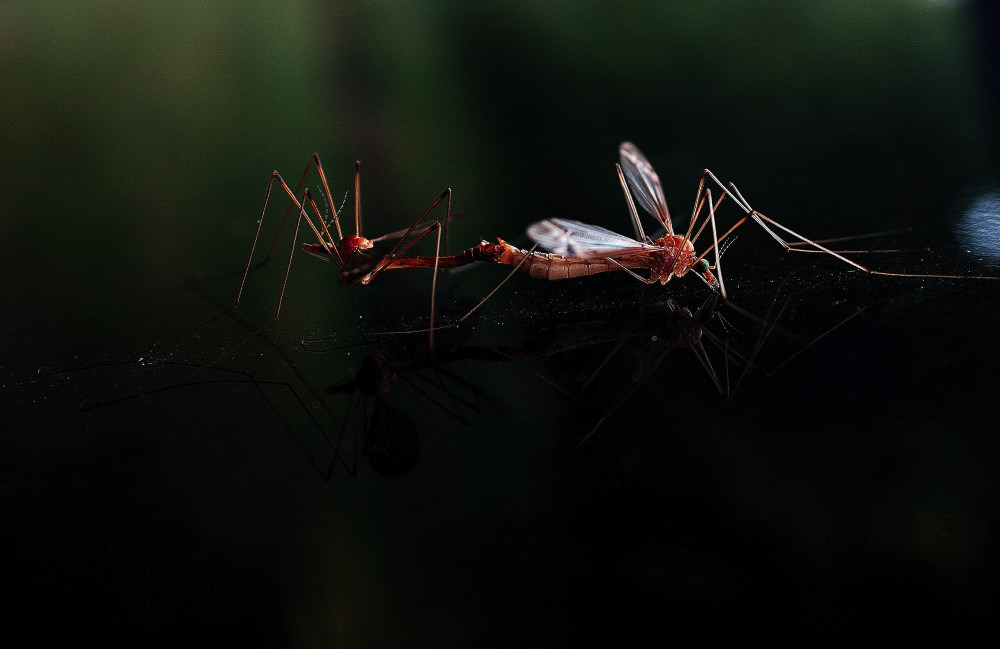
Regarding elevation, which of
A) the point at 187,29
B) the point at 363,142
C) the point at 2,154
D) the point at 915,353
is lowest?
the point at 915,353

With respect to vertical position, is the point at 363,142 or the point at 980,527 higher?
the point at 363,142

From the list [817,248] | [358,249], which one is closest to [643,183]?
[817,248]

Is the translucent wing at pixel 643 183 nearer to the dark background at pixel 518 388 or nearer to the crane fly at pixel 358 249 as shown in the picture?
the dark background at pixel 518 388

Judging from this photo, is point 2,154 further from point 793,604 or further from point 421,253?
point 793,604

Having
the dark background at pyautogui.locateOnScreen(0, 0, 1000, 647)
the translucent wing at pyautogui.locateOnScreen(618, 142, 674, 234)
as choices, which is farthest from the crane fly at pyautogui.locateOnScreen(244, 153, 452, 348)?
the translucent wing at pyautogui.locateOnScreen(618, 142, 674, 234)

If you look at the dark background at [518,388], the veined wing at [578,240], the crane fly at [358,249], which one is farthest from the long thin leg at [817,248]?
the crane fly at [358,249]

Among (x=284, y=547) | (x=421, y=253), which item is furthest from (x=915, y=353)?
(x=421, y=253)

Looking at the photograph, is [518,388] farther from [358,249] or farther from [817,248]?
[817,248]

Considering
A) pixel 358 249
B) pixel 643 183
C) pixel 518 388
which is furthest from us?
pixel 643 183
